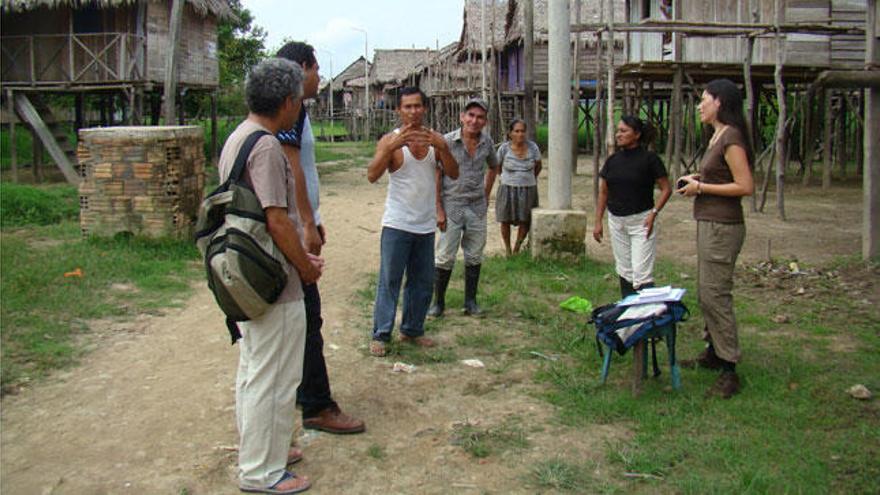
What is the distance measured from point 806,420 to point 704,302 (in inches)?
32.3

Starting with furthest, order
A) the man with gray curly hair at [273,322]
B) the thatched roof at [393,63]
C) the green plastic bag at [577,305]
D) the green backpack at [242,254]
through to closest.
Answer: the thatched roof at [393,63]
the green plastic bag at [577,305]
the man with gray curly hair at [273,322]
the green backpack at [242,254]

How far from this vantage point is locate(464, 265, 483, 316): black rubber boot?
6.56 m

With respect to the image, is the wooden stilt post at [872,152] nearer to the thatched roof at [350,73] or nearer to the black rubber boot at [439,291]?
the black rubber boot at [439,291]

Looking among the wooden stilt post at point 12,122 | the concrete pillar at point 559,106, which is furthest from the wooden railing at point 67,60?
the concrete pillar at point 559,106

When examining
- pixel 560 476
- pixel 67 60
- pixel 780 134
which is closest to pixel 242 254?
pixel 560 476

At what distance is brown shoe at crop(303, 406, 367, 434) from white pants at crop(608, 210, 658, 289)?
2.44m

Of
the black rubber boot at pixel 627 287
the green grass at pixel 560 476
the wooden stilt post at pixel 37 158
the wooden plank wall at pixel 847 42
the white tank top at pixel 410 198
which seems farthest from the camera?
Result: the wooden stilt post at pixel 37 158

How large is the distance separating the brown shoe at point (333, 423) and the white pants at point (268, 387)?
2.14 feet

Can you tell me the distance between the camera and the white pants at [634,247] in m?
5.71

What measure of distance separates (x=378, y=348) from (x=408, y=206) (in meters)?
0.94

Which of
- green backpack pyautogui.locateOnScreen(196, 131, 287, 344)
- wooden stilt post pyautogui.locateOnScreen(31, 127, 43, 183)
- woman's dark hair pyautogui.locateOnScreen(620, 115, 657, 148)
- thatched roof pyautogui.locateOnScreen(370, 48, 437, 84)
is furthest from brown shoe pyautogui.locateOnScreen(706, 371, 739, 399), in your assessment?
thatched roof pyautogui.locateOnScreen(370, 48, 437, 84)

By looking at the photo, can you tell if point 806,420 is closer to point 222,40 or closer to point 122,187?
point 122,187

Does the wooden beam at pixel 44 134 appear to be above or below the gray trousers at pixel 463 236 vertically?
above

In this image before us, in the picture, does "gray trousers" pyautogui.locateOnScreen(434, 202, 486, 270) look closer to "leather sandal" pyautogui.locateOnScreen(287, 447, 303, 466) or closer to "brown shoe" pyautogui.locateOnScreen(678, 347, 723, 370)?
"brown shoe" pyautogui.locateOnScreen(678, 347, 723, 370)
